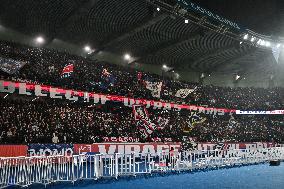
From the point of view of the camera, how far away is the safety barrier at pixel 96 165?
11.6 m

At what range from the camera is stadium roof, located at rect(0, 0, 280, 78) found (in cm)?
2639

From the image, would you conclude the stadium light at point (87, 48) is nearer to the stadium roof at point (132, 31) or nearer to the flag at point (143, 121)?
the stadium roof at point (132, 31)

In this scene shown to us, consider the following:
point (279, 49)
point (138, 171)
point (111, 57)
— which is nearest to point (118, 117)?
point (111, 57)

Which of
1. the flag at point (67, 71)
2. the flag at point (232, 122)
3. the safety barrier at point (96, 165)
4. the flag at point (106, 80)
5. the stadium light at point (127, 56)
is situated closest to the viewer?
the safety barrier at point (96, 165)

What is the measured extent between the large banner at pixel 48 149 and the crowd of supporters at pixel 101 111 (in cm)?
71

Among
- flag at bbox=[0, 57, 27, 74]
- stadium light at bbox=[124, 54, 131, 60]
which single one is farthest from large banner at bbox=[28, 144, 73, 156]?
stadium light at bbox=[124, 54, 131, 60]

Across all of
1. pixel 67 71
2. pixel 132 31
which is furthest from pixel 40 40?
pixel 132 31

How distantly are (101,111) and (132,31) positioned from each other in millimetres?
9139

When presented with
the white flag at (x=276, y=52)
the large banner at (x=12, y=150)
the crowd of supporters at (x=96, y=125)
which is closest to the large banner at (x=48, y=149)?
the large banner at (x=12, y=150)

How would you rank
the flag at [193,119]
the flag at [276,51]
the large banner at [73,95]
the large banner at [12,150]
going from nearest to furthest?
1. the large banner at [12,150]
2. the large banner at [73,95]
3. the flag at [193,119]
4. the flag at [276,51]

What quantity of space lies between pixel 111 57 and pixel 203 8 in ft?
45.3

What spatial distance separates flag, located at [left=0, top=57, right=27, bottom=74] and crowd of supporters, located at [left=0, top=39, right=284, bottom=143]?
1.12 ft

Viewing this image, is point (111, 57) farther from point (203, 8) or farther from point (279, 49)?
point (279, 49)

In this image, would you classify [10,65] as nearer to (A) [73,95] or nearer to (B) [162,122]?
A: (A) [73,95]
